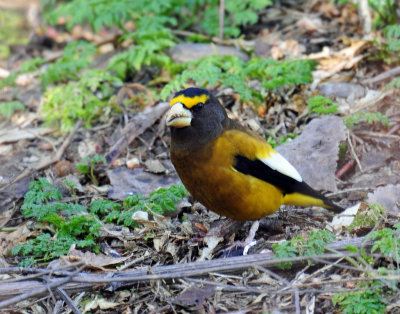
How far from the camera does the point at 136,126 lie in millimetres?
6750

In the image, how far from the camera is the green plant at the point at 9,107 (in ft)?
24.1

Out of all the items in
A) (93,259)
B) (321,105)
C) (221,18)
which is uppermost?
(221,18)

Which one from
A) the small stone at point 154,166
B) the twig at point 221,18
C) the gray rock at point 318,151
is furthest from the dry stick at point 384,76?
the small stone at point 154,166

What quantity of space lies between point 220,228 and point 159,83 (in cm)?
307

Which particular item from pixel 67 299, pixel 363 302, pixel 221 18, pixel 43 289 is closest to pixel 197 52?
pixel 221 18

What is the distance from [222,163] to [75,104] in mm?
3000

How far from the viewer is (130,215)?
506 cm

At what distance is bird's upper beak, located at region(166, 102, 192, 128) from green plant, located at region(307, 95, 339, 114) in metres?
1.99

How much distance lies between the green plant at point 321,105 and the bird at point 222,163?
1.40 m

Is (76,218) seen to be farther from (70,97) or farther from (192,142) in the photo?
(70,97)

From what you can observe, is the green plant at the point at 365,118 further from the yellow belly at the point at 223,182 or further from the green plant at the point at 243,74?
the yellow belly at the point at 223,182

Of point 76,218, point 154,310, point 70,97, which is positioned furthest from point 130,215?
point 70,97

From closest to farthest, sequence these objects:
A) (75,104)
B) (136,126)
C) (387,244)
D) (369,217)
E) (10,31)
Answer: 1. (387,244)
2. (369,217)
3. (136,126)
4. (75,104)
5. (10,31)

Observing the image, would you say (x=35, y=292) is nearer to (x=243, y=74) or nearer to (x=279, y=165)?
(x=279, y=165)
